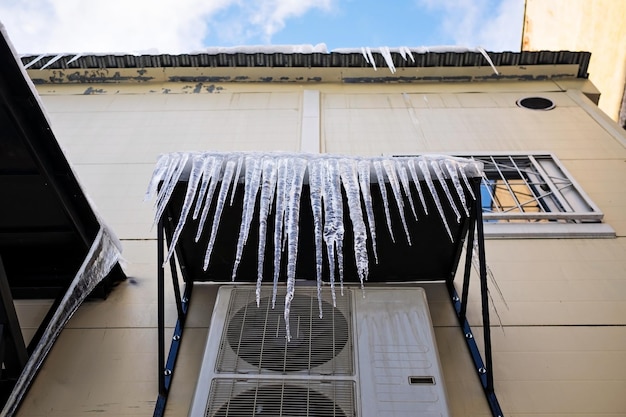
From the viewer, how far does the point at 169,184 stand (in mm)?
3320

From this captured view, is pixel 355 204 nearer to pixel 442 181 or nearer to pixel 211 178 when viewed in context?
pixel 442 181

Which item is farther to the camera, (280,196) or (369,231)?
(369,231)

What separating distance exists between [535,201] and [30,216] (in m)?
4.50

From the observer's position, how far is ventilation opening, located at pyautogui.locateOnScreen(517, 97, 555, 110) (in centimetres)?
746

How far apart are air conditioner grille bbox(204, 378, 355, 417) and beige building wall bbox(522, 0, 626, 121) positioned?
954 centimetres

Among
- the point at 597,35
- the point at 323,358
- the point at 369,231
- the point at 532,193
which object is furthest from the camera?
the point at 597,35

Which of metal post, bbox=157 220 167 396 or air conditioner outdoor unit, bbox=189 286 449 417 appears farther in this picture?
metal post, bbox=157 220 167 396

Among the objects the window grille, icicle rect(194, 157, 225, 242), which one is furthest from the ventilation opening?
icicle rect(194, 157, 225, 242)

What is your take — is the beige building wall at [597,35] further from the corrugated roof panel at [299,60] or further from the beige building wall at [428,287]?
the beige building wall at [428,287]

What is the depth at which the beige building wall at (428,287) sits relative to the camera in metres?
3.47

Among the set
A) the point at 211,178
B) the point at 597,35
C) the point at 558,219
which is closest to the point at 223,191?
the point at 211,178

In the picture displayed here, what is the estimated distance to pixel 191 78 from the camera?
27.0ft

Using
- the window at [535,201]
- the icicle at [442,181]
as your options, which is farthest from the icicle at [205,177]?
the window at [535,201]

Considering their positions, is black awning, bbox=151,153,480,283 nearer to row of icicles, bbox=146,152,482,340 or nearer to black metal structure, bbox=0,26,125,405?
row of icicles, bbox=146,152,482,340
